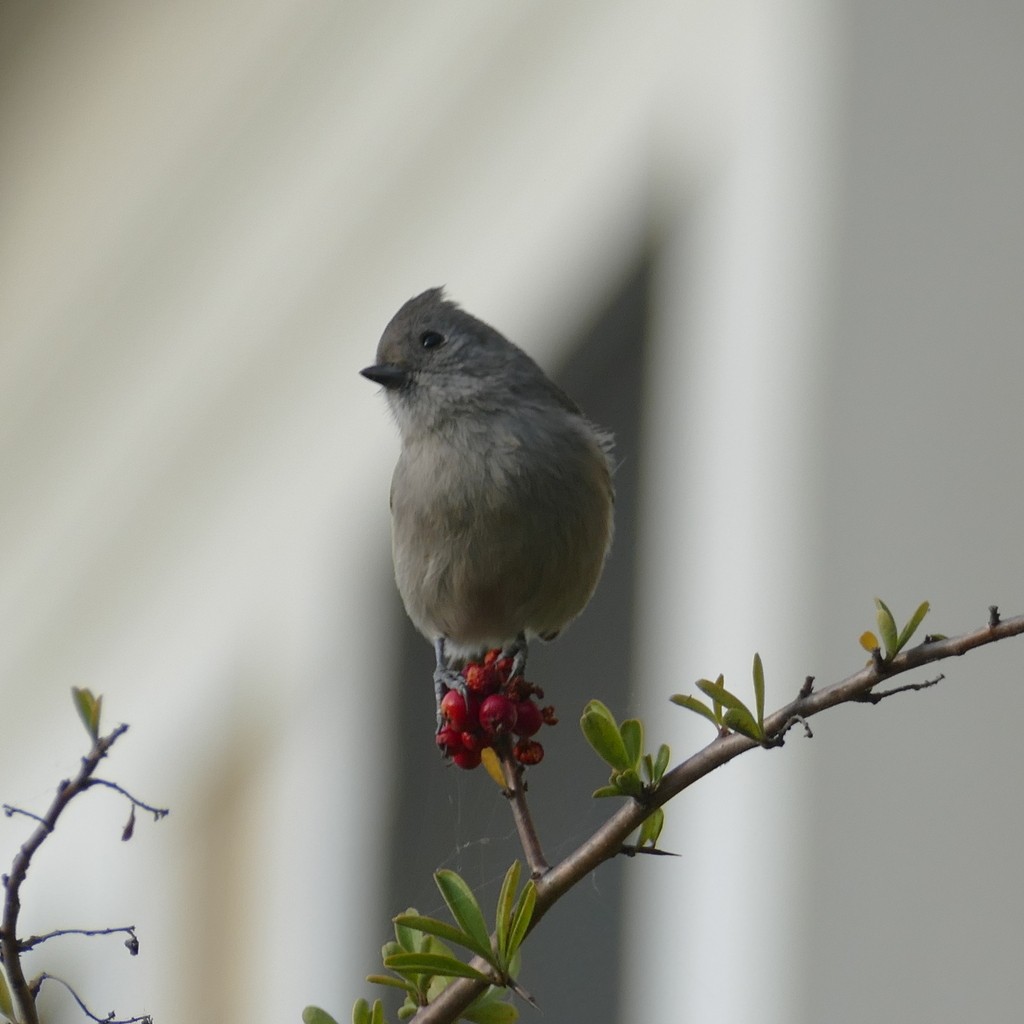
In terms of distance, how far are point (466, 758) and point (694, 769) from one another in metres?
0.23

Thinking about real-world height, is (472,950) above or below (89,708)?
below

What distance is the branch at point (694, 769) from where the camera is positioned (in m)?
0.67

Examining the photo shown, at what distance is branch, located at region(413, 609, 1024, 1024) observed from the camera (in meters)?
0.67

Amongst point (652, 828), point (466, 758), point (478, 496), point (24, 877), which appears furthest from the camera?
point (478, 496)

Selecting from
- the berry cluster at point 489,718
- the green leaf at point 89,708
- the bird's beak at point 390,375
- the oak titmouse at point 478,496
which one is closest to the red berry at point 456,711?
the berry cluster at point 489,718

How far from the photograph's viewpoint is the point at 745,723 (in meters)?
0.68

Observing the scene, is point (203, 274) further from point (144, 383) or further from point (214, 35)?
point (214, 35)

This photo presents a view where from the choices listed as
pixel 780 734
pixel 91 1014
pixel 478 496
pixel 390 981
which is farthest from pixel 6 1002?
pixel 478 496

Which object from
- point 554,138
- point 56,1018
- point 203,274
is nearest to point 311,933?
point 56,1018

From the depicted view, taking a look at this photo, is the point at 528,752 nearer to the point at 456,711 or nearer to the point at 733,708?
the point at 456,711

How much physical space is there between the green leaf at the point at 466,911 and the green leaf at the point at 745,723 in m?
0.15

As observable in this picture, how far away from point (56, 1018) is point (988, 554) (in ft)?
7.01

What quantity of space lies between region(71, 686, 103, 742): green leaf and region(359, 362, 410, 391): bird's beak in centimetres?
66

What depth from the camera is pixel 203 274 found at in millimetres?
4543
